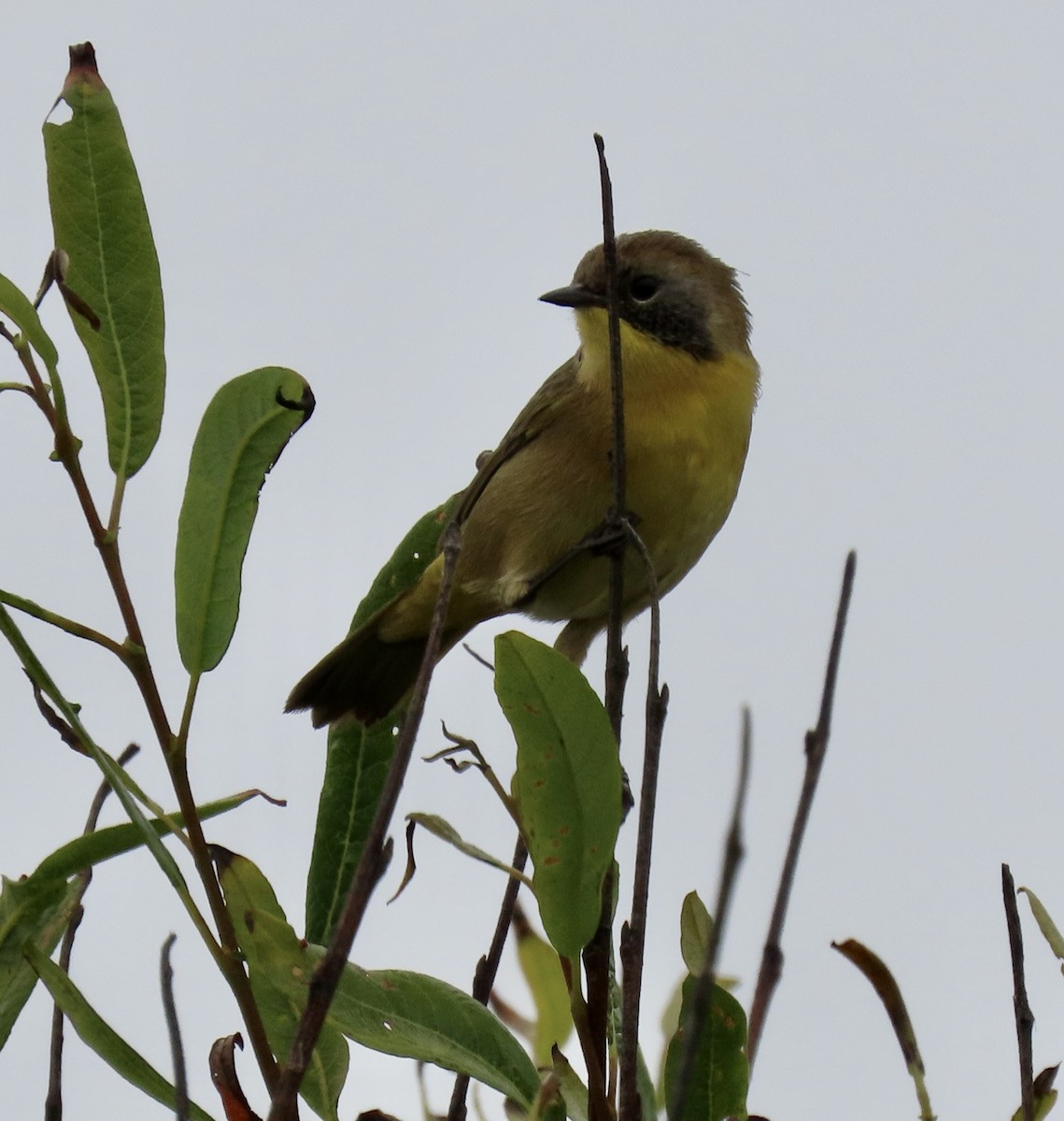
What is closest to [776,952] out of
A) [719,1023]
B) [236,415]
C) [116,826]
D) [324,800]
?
[719,1023]

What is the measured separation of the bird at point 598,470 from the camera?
13.9 ft

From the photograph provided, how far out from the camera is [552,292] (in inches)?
176

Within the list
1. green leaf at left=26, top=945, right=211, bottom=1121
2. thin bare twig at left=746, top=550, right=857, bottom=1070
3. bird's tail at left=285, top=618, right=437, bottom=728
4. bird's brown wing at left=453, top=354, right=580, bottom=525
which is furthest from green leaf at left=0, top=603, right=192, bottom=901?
bird's brown wing at left=453, top=354, right=580, bottom=525

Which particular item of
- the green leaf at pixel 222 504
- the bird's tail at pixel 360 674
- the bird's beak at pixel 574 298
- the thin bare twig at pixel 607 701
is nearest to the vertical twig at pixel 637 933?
the thin bare twig at pixel 607 701

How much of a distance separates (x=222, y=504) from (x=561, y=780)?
63 centimetres

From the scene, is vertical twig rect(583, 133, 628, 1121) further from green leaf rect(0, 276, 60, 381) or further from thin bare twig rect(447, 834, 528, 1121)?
green leaf rect(0, 276, 60, 381)

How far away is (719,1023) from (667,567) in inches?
102

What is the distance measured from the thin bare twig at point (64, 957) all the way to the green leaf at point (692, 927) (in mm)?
739

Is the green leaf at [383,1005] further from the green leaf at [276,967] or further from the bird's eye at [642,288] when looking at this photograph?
the bird's eye at [642,288]

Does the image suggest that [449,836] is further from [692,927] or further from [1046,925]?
[1046,925]

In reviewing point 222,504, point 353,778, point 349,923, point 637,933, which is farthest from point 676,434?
point 349,923

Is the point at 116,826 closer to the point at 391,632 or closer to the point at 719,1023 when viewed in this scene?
the point at 719,1023

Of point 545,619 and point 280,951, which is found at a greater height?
point 545,619

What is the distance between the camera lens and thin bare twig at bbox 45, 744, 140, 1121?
1.71 m
